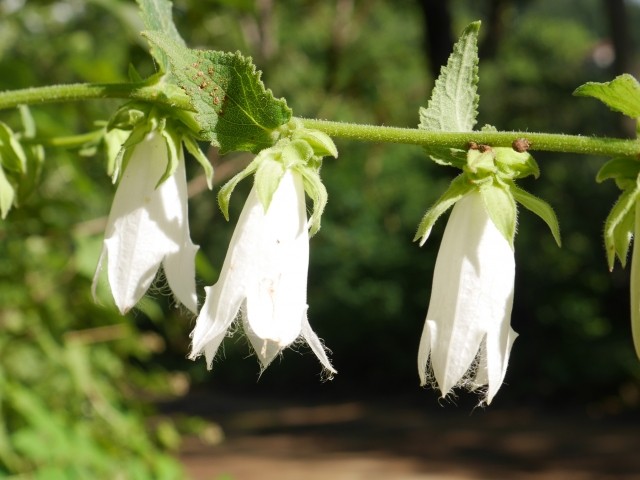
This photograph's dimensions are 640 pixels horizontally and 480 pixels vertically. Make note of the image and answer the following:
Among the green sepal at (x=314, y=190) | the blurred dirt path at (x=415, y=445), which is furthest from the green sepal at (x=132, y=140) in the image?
the blurred dirt path at (x=415, y=445)

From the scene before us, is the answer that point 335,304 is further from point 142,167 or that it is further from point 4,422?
point 142,167

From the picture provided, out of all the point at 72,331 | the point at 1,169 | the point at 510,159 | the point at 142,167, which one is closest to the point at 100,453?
the point at 72,331

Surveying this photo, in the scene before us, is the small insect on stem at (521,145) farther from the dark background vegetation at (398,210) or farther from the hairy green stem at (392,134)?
the dark background vegetation at (398,210)

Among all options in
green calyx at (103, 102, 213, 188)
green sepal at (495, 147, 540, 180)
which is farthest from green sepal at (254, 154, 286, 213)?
green sepal at (495, 147, 540, 180)

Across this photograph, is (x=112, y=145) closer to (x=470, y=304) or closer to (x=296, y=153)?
(x=296, y=153)

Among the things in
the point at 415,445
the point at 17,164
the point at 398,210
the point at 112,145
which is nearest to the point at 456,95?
the point at 112,145

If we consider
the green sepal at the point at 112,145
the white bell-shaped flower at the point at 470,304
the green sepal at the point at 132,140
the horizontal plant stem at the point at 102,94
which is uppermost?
the green sepal at the point at 112,145

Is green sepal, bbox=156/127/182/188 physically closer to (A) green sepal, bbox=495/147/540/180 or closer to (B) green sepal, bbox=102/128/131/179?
(B) green sepal, bbox=102/128/131/179
